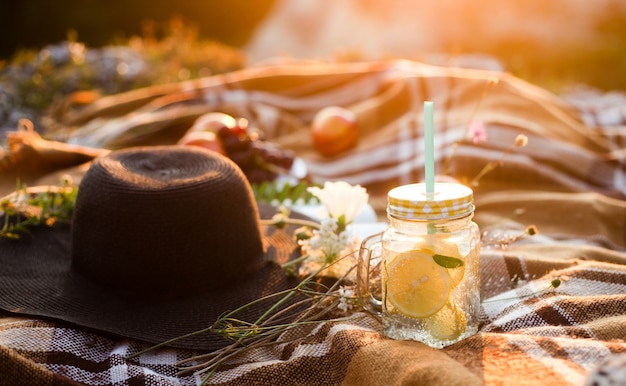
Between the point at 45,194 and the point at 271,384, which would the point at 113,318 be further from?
the point at 45,194

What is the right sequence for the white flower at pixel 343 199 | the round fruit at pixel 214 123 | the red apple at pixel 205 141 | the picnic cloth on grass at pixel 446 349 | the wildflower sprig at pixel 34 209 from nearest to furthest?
the picnic cloth on grass at pixel 446 349, the white flower at pixel 343 199, the wildflower sprig at pixel 34 209, the red apple at pixel 205 141, the round fruit at pixel 214 123

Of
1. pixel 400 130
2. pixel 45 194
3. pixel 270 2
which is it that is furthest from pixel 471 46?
pixel 45 194

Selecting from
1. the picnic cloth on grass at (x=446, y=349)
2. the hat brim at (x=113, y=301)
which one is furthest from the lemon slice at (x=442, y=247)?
the hat brim at (x=113, y=301)

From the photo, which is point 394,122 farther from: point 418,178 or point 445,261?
point 445,261

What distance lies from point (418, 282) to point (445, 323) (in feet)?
0.29

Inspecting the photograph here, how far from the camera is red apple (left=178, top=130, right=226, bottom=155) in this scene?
7.63ft

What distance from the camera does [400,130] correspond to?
9.26ft

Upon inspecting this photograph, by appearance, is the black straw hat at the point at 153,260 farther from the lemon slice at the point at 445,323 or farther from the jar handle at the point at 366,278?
the lemon slice at the point at 445,323

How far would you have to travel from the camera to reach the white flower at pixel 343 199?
1.38 meters

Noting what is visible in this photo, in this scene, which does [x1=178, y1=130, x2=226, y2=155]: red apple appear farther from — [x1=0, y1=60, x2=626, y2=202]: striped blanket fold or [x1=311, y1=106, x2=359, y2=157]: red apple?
[x1=311, y1=106, x2=359, y2=157]: red apple

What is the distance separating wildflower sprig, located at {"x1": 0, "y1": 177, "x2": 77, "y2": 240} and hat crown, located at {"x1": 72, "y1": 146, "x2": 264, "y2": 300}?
0.22 metres

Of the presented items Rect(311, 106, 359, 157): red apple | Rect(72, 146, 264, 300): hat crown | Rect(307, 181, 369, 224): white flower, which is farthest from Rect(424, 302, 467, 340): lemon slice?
Rect(311, 106, 359, 157): red apple

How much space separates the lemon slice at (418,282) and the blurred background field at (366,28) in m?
4.55

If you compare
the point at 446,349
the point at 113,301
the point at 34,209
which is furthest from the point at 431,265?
the point at 34,209
